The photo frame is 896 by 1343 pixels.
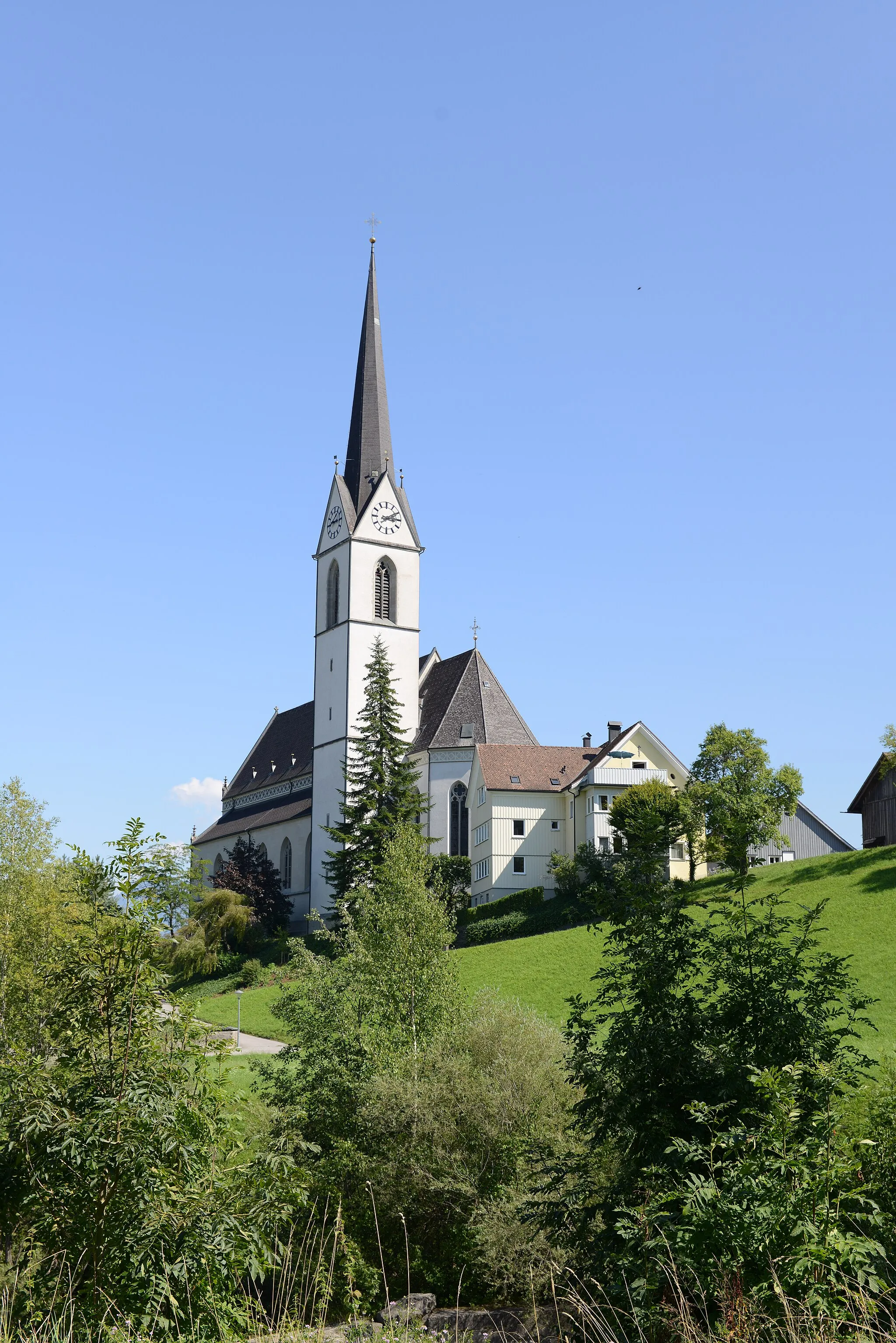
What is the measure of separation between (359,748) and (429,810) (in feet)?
23.3

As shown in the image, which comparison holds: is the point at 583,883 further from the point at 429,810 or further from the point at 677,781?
the point at 429,810

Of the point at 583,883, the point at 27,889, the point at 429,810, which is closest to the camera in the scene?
the point at 27,889

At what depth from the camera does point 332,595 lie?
2901 inches

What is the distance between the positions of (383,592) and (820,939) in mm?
45055

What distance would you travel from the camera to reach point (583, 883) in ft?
176

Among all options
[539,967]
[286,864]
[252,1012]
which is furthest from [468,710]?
[539,967]

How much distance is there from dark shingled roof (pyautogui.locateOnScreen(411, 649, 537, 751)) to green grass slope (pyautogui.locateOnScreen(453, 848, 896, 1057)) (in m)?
17.5

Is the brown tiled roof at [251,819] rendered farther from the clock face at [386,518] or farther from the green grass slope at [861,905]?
the green grass slope at [861,905]

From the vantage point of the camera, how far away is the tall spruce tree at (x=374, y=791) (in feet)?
186

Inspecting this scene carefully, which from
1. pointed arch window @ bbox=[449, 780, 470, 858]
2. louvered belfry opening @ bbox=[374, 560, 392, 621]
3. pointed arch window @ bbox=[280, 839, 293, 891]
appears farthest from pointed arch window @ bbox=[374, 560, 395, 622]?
pointed arch window @ bbox=[280, 839, 293, 891]

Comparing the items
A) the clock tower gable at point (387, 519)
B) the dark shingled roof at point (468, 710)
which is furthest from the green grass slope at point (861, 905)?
the clock tower gable at point (387, 519)

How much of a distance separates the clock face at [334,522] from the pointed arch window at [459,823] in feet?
59.0

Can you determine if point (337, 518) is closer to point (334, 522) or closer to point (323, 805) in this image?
point (334, 522)

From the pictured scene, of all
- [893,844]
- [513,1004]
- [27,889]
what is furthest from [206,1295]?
[893,844]
